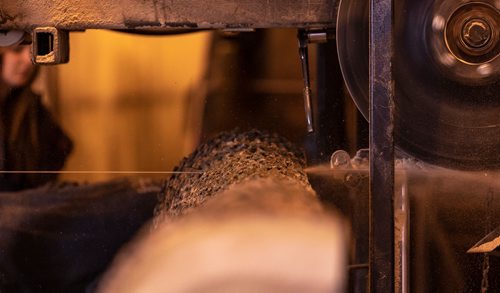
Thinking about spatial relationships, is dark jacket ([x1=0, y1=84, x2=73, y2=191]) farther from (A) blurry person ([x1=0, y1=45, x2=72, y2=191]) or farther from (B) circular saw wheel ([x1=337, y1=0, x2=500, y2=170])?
(B) circular saw wheel ([x1=337, y1=0, x2=500, y2=170])

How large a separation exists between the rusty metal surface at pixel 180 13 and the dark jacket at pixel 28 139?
379mm

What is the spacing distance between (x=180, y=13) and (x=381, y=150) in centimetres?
52

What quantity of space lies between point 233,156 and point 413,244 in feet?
1.66

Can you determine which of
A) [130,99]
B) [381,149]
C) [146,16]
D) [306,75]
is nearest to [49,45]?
[146,16]

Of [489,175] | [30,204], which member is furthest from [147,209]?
[489,175]

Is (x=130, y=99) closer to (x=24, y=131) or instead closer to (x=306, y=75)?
(x=24, y=131)

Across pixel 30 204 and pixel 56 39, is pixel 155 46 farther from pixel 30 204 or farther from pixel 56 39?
pixel 30 204

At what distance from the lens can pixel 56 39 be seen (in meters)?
1.59

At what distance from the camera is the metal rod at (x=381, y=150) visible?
1.33 metres

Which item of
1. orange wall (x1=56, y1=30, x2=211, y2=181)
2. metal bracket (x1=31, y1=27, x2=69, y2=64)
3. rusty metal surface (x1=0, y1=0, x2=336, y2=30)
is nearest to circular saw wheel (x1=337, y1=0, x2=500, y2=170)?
rusty metal surface (x1=0, y1=0, x2=336, y2=30)

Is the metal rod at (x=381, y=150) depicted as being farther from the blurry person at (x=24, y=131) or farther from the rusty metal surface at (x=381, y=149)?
the blurry person at (x=24, y=131)

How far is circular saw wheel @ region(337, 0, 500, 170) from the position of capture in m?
1.53

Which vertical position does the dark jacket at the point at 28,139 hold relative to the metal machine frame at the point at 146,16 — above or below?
below

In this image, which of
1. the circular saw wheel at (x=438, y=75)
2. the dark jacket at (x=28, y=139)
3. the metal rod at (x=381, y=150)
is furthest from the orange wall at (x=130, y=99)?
the metal rod at (x=381, y=150)
